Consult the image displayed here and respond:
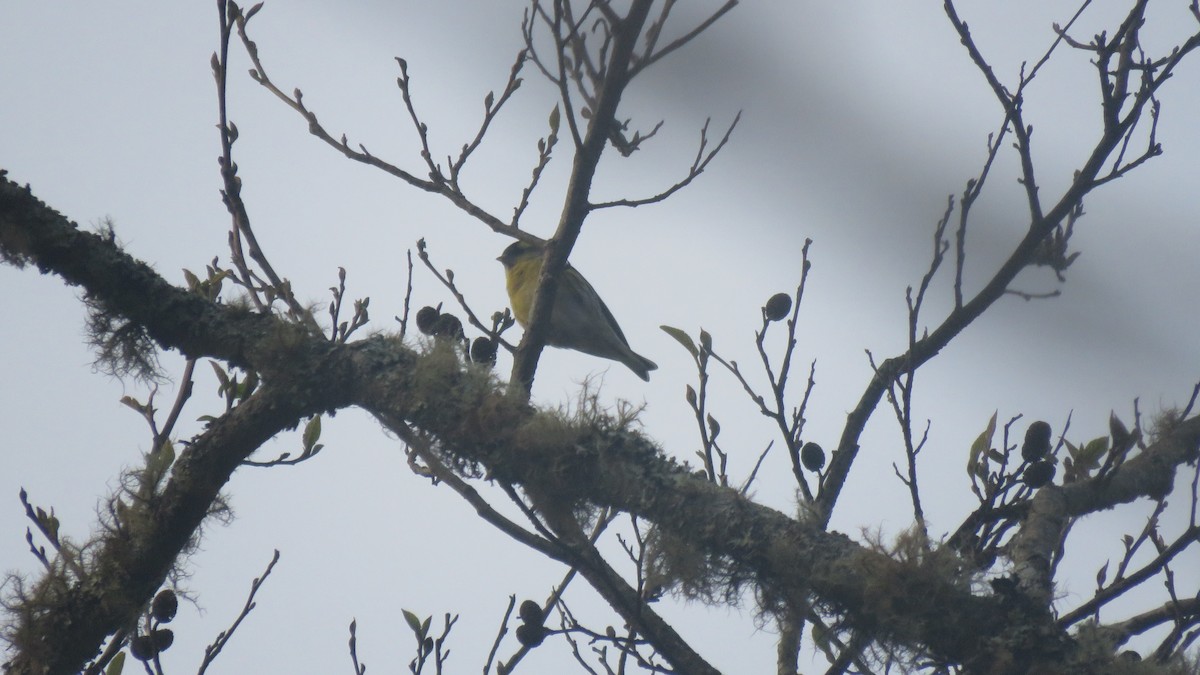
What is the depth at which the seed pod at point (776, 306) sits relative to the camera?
12.0 ft

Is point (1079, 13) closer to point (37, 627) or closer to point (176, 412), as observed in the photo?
point (176, 412)

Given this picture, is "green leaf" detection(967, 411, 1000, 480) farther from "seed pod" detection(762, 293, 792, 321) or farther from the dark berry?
the dark berry

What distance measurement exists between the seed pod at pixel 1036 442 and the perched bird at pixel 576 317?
317 cm

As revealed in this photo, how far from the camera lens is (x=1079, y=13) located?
329 cm

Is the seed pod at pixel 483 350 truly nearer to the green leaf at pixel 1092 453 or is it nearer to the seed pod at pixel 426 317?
the seed pod at pixel 426 317

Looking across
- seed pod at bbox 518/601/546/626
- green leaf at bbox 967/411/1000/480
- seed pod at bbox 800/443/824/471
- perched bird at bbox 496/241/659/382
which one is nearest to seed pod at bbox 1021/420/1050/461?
green leaf at bbox 967/411/1000/480

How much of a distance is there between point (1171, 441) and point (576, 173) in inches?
75.2

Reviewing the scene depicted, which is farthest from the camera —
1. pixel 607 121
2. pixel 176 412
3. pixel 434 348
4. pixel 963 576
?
pixel 176 412

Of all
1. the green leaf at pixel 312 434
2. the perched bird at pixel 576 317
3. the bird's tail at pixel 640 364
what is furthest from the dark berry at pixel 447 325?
the bird's tail at pixel 640 364

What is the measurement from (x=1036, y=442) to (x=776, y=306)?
3.19 feet

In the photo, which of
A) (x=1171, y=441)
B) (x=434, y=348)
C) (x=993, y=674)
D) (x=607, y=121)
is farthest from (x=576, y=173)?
(x=1171, y=441)

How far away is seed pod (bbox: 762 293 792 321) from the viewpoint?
366 cm

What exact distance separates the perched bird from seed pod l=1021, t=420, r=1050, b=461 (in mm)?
3172

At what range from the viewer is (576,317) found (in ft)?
Answer: 19.8
